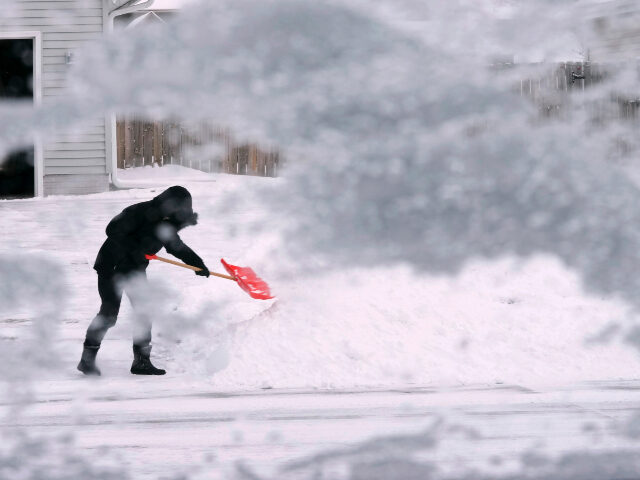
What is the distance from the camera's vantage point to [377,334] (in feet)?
15.2

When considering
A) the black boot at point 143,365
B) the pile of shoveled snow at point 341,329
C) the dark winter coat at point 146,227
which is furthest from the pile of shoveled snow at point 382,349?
the dark winter coat at point 146,227

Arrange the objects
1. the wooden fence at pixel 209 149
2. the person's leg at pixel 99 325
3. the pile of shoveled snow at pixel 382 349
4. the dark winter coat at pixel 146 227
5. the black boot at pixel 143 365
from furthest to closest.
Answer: the black boot at pixel 143 365, the pile of shoveled snow at pixel 382 349, the person's leg at pixel 99 325, the dark winter coat at pixel 146 227, the wooden fence at pixel 209 149

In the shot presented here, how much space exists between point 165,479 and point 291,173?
135cm

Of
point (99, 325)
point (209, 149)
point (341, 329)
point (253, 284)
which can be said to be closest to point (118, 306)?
point (209, 149)

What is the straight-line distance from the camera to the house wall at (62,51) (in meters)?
1.54

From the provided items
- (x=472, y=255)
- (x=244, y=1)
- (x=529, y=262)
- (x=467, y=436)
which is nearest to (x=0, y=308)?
(x=244, y=1)

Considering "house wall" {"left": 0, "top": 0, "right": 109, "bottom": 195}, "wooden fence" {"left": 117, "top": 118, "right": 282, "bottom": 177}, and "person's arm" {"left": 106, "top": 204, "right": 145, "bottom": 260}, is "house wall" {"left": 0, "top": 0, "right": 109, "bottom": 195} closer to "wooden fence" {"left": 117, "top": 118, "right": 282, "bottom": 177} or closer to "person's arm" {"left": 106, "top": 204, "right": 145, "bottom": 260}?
"wooden fence" {"left": 117, "top": 118, "right": 282, "bottom": 177}

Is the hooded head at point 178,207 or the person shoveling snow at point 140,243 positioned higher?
the hooded head at point 178,207

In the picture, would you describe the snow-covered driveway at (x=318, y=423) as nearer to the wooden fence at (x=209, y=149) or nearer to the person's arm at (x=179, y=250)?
the person's arm at (x=179, y=250)

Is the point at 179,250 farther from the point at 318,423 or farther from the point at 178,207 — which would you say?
the point at 178,207

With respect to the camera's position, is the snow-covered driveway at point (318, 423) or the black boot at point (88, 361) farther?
the black boot at point (88, 361)

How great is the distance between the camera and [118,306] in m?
2.63

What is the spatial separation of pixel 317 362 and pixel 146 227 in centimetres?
215

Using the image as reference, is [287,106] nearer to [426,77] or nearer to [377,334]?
[426,77]
